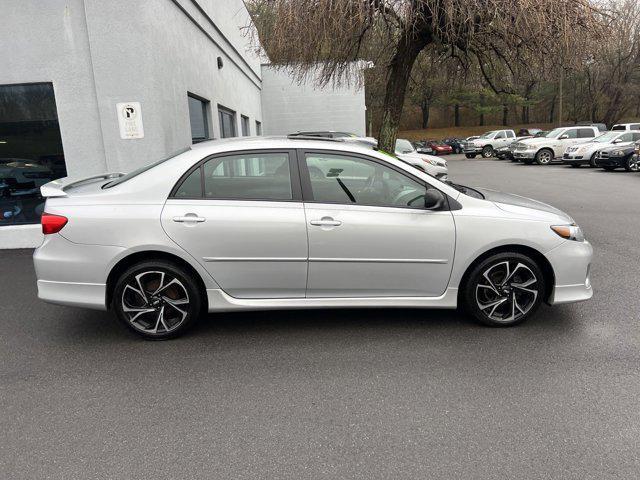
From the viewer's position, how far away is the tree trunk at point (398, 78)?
812 centimetres

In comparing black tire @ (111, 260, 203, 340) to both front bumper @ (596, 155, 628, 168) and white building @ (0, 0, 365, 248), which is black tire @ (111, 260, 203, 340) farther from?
front bumper @ (596, 155, 628, 168)

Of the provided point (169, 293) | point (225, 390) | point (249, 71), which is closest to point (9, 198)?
point (169, 293)

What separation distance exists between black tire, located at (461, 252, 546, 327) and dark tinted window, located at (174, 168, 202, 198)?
93.0 inches

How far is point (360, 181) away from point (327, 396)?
5.69 ft

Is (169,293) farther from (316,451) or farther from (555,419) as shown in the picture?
(555,419)

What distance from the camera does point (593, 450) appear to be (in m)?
2.35

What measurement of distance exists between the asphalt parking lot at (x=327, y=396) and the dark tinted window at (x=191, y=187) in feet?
3.98

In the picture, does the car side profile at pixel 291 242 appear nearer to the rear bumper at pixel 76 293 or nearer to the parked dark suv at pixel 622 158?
the rear bumper at pixel 76 293

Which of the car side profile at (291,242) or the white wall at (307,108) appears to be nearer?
the car side profile at (291,242)

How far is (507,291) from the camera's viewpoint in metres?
3.72

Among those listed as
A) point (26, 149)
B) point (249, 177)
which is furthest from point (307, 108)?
point (249, 177)

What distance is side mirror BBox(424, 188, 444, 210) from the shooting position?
3496 millimetres

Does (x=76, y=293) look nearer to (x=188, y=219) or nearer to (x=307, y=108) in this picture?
(x=188, y=219)

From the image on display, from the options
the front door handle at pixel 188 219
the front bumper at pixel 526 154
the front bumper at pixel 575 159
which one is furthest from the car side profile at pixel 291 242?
the front bumper at pixel 526 154
